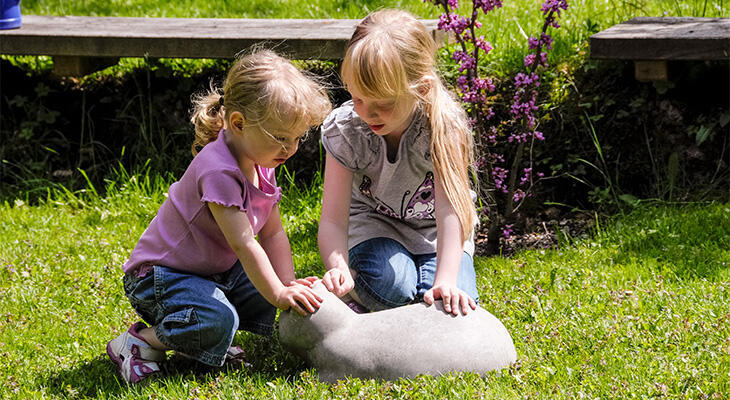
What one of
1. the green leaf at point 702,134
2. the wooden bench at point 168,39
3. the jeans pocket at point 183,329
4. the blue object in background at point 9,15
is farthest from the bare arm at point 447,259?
the blue object in background at point 9,15

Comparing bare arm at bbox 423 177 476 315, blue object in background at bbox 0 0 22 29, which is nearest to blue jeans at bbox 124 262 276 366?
bare arm at bbox 423 177 476 315

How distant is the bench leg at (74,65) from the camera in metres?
5.28

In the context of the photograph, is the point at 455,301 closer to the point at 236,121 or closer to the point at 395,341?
the point at 395,341

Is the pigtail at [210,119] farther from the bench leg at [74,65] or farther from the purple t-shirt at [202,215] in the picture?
the bench leg at [74,65]

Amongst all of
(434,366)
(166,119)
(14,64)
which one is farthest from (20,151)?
(434,366)

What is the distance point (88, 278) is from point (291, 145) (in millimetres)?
1548

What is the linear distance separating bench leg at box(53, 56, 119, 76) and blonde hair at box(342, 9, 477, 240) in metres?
2.74

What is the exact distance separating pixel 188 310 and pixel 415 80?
1.09 metres

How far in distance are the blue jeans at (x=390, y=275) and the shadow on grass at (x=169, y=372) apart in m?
0.37

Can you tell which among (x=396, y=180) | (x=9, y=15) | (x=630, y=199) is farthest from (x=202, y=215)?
(x=9, y=15)

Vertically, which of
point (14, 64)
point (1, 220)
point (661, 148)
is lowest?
point (1, 220)

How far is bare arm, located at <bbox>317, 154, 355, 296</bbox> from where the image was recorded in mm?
3176

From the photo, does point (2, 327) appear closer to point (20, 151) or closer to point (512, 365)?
point (512, 365)

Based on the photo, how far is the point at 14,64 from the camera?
586 cm
